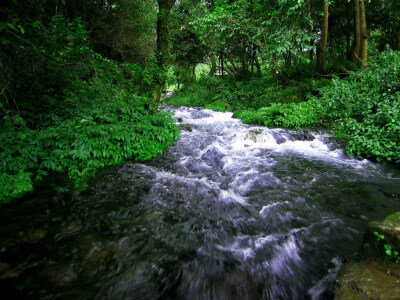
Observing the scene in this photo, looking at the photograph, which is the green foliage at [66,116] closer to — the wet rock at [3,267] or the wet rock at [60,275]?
the wet rock at [3,267]

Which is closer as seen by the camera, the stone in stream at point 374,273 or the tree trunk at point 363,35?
the stone in stream at point 374,273

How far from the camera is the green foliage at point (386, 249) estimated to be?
2.02 m

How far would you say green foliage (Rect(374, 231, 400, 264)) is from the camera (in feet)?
6.62

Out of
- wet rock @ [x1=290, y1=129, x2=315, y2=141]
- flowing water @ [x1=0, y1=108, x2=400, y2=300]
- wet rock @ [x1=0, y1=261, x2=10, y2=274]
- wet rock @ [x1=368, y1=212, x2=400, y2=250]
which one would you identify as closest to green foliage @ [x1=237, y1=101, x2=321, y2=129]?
wet rock @ [x1=290, y1=129, x2=315, y2=141]

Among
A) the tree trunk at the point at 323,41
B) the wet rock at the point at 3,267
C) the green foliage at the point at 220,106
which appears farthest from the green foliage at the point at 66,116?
the tree trunk at the point at 323,41

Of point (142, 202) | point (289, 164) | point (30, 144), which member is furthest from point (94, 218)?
point (289, 164)

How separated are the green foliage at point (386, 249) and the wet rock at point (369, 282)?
0.06m

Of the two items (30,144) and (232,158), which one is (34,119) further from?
(232,158)

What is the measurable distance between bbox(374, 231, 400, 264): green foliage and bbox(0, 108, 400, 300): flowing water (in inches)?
23.7

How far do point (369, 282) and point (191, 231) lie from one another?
2.18m

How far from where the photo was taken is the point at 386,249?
2105 mm

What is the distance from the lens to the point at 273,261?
8.56 ft

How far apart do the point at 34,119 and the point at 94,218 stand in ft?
13.1

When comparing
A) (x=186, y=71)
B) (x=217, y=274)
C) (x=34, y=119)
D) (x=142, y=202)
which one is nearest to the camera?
(x=217, y=274)
